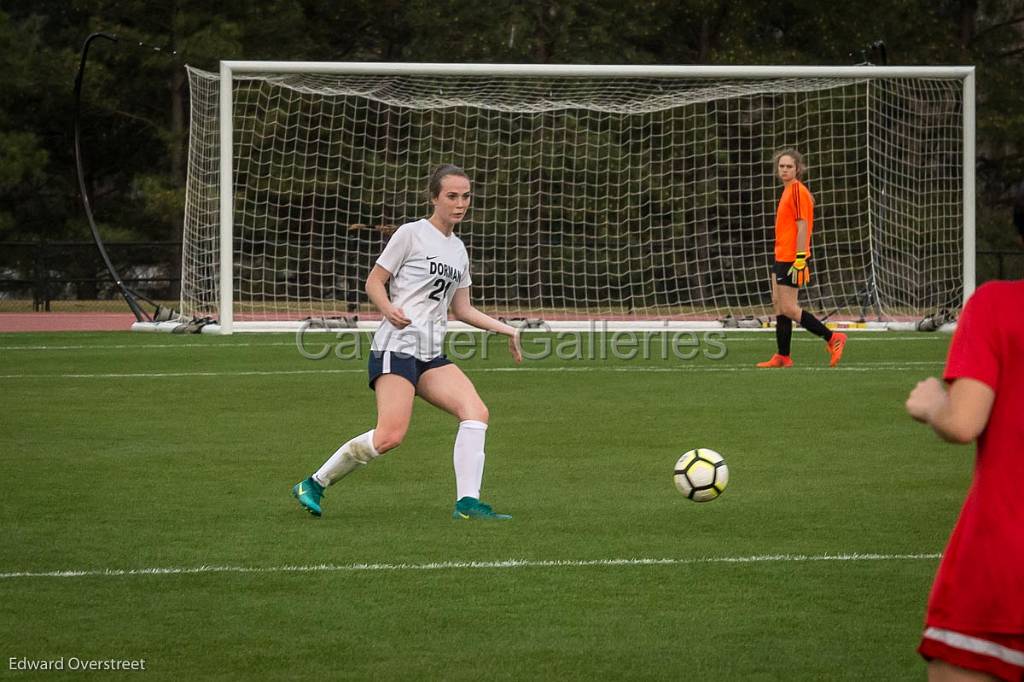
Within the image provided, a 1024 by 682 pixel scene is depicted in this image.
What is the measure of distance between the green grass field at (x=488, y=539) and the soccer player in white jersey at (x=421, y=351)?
0.91 ft

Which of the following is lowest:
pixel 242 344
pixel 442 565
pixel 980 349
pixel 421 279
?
pixel 442 565

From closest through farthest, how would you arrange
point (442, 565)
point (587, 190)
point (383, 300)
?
point (442, 565) → point (383, 300) → point (587, 190)

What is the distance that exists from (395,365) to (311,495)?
0.84m

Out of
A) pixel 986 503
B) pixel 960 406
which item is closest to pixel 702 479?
pixel 986 503

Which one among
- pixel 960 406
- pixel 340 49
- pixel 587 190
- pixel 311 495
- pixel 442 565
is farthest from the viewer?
pixel 340 49

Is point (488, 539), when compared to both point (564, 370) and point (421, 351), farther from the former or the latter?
point (564, 370)

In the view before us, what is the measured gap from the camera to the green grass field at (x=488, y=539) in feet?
18.5

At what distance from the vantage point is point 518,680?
524 cm

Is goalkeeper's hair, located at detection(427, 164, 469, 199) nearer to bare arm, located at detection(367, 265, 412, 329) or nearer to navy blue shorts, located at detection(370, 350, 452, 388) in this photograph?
bare arm, located at detection(367, 265, 412, 329)

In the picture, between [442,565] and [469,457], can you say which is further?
[469,457]

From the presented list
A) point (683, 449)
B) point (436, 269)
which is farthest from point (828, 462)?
point (436, 269)

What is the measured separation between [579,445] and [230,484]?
9.08 ft

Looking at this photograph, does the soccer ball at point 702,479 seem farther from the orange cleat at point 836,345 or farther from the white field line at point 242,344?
the white field line at point 242,344

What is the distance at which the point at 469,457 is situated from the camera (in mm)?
8055
